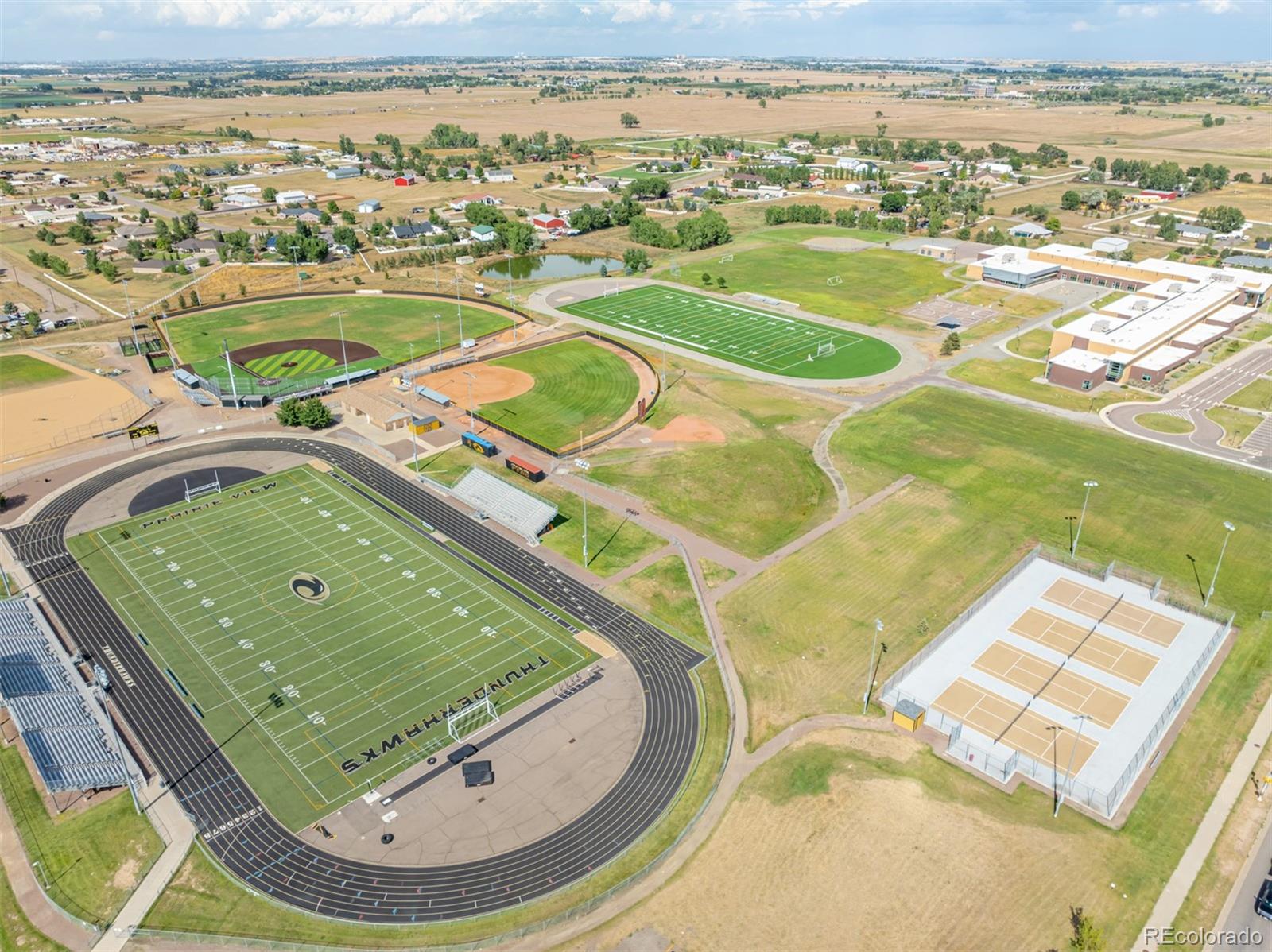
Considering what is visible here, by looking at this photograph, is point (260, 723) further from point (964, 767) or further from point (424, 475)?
point (964, 767)

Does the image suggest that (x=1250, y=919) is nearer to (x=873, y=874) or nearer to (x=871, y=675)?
(x=873, y=874)

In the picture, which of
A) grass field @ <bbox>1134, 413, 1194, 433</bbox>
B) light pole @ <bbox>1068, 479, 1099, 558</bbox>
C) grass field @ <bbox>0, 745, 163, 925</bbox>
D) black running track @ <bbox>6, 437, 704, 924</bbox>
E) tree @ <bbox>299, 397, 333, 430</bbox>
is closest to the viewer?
grass field @ <bbox>0, 745, 163, 925</bbox>

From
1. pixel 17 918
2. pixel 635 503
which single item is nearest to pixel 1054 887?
pixel 635 503

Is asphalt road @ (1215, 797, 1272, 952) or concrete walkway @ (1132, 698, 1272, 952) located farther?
concrete walkway @ (1132, 698, 1272, 952)

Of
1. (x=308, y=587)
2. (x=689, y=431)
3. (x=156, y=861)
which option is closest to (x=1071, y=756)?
(x=689, y=431)

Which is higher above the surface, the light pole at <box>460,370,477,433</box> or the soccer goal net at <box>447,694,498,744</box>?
the light pole at <box>460,370,477,433</box>

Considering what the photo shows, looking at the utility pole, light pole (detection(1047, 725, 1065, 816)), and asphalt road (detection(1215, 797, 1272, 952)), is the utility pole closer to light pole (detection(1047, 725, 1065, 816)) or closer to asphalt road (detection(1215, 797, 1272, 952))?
light pole (detection(1047, 725, 1065, 816))

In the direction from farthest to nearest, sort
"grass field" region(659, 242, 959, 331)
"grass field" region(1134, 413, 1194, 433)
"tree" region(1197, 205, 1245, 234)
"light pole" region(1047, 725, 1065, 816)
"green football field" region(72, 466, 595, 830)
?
"tree" region(1197, 205, 1245, 234)
"grass field" region(659, 242, 959, 331)
"grass field" region(1134, 413, 1194, 433)
"green football field" region(72, 466, 595, 830)
"light pole" region(1047, 725, 1065, 816)

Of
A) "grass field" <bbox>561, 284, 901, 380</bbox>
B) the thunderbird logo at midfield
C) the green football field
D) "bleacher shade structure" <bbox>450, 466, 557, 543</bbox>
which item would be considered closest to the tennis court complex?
the green football field

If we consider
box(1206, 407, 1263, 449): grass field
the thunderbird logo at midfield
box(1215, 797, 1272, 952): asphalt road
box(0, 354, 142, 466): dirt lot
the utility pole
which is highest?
box(0, 354, 142, 466): dirt lot
